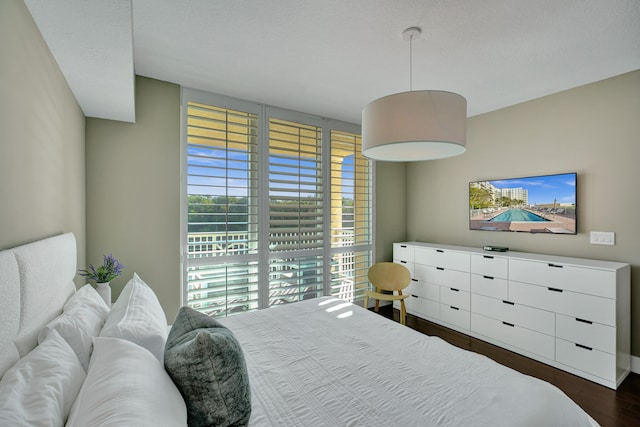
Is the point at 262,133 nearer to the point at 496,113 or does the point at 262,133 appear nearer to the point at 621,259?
the point at 496,113

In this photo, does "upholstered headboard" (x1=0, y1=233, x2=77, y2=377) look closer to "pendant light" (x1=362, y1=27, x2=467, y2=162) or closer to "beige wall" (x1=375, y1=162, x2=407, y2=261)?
"pendant light" (x1=362, y1=27, x2=467, y2=162)

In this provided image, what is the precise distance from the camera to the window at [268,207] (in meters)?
2.90

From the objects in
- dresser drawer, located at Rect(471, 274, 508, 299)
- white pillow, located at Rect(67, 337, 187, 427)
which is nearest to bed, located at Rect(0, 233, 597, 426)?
white pillow, located at Rect(67, 337, 187, 427)

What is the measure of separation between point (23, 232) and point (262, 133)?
2353 mm

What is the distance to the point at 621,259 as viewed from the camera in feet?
8.41

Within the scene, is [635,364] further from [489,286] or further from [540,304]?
[489,286]

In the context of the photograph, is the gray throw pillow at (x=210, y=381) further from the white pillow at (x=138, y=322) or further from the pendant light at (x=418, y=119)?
the pendant light at (x=418, y=119)

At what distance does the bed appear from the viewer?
821mm

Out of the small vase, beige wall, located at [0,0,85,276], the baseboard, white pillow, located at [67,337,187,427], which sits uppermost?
beige wall, located at [0,0,85,276]

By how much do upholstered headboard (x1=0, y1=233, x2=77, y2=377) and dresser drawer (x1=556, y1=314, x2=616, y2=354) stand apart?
11.6ft

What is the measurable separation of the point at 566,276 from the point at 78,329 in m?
3.41

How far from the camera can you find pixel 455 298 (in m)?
3.37

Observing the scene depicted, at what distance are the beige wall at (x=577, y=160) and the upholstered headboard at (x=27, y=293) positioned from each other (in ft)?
12.9

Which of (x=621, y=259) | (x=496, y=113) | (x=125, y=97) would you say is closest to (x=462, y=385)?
(x=621, y=259)
